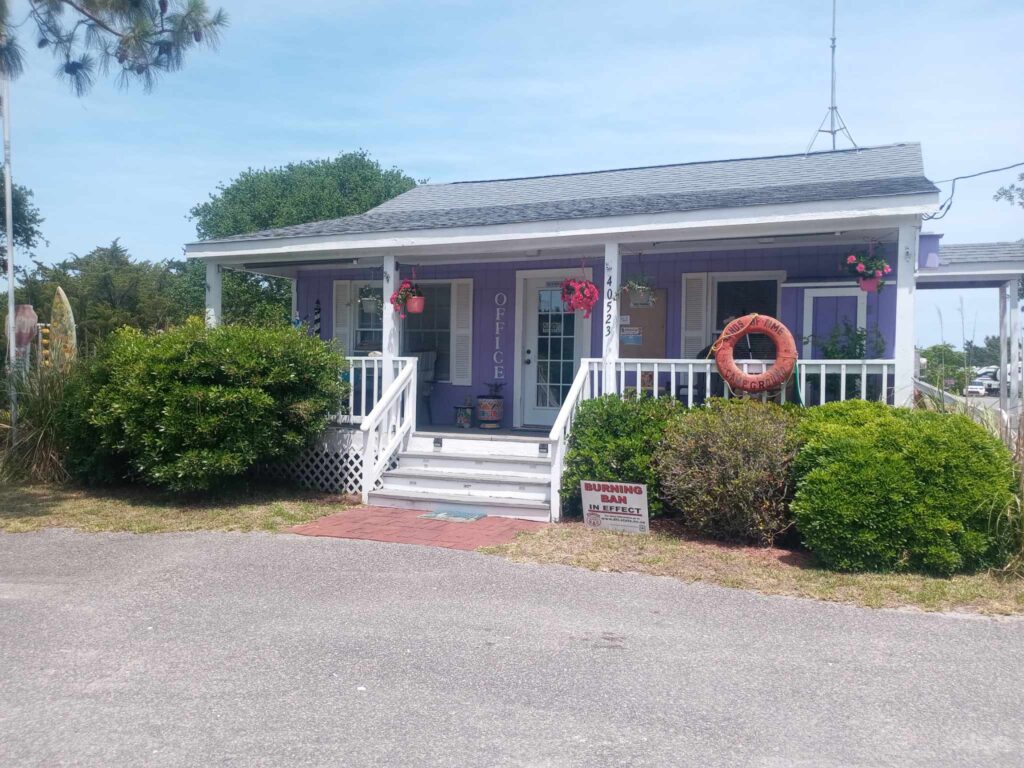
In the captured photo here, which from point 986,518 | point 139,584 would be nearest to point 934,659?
point 986,518

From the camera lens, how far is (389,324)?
424 inches

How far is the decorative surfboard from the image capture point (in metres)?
12.1

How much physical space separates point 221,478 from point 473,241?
374cm

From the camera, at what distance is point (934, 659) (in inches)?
195

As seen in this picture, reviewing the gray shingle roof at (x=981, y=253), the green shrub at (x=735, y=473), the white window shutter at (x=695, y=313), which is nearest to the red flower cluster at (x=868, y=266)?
the green shrub at (x=735, y=473)

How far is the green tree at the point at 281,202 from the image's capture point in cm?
2544

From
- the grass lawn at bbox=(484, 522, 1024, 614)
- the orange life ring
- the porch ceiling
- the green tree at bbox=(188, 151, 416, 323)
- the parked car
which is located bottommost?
the grass lawn at bbox=(484, 522, 1024, 614)

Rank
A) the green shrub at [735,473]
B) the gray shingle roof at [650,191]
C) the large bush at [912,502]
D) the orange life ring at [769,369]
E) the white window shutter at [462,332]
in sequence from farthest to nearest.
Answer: the white window shutter at [462,332]
the gray shingle roof at [650,191]
the orange life ring at [769,369]
the green shrub at [735,473]
the large bush at [912,502]

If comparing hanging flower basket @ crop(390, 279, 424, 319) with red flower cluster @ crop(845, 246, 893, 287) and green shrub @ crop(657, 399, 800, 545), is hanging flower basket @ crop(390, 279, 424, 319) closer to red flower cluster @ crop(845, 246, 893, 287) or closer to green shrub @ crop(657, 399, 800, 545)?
green shrub @ crop(657, 399, 800, 545)

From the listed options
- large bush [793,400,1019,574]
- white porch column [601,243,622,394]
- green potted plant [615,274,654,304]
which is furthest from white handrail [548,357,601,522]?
large bush [793,400,1019,574]

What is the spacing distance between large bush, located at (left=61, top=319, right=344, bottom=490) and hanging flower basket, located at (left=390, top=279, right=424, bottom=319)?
117 centimetres

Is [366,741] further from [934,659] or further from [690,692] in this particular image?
[934,659]

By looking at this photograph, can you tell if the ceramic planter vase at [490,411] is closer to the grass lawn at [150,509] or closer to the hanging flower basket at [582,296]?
the hanging flower basket at [582,296]

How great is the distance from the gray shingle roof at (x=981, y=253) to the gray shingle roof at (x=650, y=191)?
1466mm
